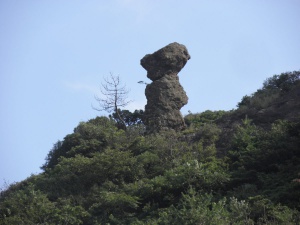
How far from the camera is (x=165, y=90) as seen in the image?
24453mm

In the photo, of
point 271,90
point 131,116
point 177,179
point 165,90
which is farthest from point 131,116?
point 177,179

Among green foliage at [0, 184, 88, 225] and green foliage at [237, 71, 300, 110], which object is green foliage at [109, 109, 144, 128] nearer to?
green foliage at [237, 71, 300, 110]

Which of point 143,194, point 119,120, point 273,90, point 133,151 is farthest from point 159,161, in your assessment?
point 273,90

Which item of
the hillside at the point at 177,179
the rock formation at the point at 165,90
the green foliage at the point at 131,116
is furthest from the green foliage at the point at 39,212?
the green foliage at the point at 131,116

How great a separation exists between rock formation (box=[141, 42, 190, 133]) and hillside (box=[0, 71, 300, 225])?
2.71 ft

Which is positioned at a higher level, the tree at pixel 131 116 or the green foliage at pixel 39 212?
the tree at pixel 131 116

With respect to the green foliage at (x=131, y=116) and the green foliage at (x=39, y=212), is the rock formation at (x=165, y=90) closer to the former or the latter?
the green foliage at (x=131, y=116)

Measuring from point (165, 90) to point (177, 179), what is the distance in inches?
384

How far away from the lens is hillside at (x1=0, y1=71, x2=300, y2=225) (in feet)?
41.0

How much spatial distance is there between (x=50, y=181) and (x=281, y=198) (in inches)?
393

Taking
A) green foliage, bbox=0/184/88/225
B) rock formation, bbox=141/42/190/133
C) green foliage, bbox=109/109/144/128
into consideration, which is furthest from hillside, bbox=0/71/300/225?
green foliage, bbox=109/109/144/128

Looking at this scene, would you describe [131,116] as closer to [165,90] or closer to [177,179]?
[165,90]

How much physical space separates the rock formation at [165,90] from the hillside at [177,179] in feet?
2.71

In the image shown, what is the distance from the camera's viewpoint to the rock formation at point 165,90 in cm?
2377
